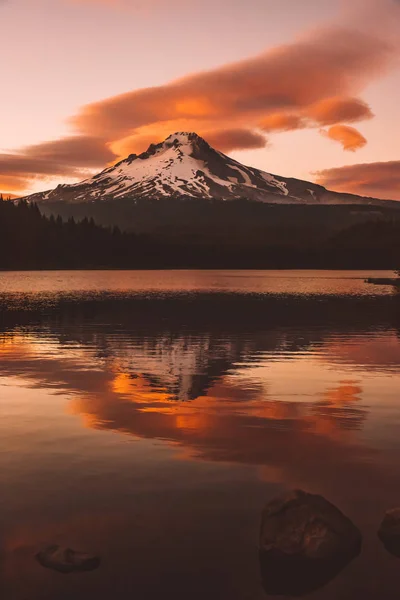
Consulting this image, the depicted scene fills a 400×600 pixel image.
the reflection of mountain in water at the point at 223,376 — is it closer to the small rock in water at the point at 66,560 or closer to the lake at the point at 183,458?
the lake at the point at 183,458

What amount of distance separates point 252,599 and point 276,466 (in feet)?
21.1

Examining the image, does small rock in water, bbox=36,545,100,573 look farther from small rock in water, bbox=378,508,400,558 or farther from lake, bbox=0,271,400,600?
small rock in water, bbox=378,508,400,558

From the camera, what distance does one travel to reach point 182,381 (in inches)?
1201

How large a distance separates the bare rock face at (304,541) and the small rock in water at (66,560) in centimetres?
283

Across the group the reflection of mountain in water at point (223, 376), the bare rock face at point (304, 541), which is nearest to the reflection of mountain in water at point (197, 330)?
the reflection of mountain in water at point (223, 376)

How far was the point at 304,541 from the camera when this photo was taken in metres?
12.2

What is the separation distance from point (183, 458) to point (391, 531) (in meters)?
6.39

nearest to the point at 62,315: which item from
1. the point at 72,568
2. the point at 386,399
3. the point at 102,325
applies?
the point at 102,325

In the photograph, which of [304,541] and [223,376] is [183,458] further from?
[223,376]

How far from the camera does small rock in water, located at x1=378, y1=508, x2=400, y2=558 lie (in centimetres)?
1258

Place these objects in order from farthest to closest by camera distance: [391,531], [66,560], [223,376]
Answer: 1. [223,376]
2. [391,531]
3. [66,560]

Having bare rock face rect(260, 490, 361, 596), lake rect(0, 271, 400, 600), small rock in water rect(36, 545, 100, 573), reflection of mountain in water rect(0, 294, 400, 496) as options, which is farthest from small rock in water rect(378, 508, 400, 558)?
small rock in water rect(36, 545, 100, 573)

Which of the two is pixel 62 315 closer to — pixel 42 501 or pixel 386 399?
pixel 386 399

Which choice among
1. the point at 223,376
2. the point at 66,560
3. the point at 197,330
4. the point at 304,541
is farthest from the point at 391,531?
the point at 197,330
